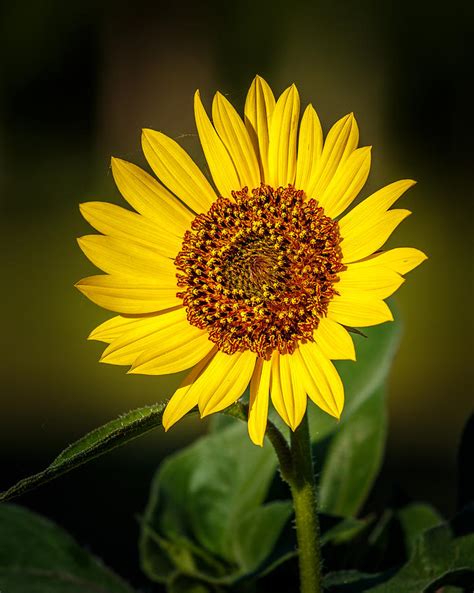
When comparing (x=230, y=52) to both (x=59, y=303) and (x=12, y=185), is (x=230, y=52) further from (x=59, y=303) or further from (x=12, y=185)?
(x=59, y=303)

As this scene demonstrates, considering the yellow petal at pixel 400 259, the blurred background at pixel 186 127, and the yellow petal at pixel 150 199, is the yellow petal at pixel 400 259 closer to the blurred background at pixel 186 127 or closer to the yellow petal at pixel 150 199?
the yellow petal at pixel 150 199

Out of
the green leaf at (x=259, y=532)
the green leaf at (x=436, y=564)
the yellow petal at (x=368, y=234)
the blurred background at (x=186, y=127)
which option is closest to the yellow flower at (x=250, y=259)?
the yellow petal at (x=368, y=234)

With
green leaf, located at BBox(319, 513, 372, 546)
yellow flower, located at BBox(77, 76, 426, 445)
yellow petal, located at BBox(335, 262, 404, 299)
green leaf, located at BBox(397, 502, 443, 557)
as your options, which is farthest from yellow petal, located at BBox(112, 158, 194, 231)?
green leaf, located at BBox(397, 502, 443, 557)

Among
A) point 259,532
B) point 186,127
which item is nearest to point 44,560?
point 259,532

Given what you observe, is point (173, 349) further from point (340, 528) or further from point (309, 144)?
point (340, 528)

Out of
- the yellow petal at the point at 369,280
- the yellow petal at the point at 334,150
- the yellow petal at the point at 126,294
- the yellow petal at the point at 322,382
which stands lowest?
the yellow petal at the point at 322,382

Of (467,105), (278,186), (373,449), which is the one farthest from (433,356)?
(278,186)
